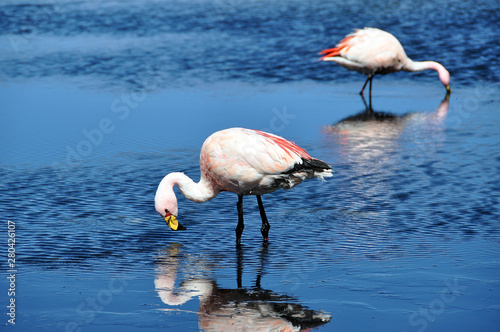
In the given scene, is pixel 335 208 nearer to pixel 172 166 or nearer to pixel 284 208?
pixel 284 208

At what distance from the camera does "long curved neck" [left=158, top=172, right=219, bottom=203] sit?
7.32m

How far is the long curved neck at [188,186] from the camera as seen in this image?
7324 millimetres

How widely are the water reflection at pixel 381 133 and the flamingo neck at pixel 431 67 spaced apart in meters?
1.06

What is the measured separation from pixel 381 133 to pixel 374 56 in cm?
314

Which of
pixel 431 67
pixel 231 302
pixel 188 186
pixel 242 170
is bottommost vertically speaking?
pixel 231 302

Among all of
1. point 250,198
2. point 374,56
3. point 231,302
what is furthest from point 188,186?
point 374,56

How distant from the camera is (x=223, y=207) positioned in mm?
8445

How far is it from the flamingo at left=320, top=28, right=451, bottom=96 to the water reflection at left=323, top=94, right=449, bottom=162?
1.43 m

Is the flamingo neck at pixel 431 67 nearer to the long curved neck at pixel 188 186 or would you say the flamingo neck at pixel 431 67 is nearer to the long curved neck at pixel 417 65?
the long curved neck at pixel 417 65

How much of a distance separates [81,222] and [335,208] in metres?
2.75

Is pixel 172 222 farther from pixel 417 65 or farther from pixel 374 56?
pixel 417 65

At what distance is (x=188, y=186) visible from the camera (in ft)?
24.5

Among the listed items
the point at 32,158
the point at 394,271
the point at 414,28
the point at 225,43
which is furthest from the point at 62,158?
the point at 414,28

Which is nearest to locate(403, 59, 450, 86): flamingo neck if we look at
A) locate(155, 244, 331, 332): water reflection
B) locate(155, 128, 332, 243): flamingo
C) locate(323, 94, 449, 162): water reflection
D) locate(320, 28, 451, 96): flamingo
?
locate(320, 28, 451, 96): flamingo
